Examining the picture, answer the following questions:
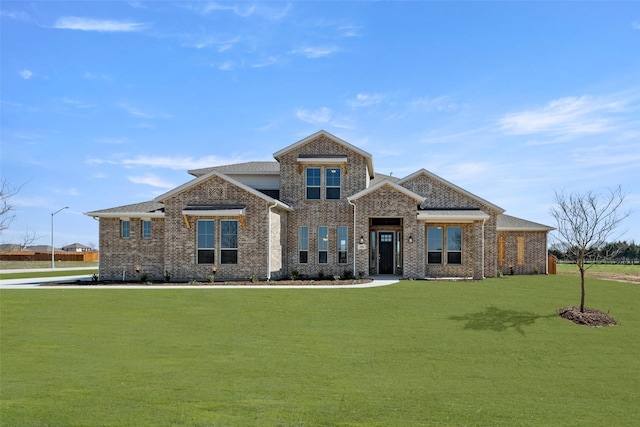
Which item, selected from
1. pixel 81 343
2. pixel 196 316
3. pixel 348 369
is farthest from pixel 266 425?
pixel 196 316

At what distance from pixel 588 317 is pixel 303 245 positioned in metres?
15.2

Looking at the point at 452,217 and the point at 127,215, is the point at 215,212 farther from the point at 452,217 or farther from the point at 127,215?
the point at 452,217

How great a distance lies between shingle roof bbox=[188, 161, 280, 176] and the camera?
3234 cm

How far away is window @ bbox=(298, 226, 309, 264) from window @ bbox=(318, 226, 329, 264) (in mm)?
679

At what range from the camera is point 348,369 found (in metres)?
12.3

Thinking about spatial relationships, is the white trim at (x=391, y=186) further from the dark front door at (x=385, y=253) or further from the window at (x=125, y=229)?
the window at (x=125, y=229)

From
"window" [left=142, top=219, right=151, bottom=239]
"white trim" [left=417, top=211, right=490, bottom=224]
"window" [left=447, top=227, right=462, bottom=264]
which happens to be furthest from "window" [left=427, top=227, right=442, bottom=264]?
"window" [left=142, top=219, right=151, bottom=239]

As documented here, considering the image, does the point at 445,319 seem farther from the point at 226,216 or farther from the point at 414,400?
the point at 226,216

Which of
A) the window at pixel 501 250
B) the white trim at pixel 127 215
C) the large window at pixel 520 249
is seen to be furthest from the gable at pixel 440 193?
the white trim at pixel 127 215

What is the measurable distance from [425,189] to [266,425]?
2295 cm

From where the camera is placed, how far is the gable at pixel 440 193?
96.1ft

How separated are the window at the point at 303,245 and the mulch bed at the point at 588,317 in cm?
1389

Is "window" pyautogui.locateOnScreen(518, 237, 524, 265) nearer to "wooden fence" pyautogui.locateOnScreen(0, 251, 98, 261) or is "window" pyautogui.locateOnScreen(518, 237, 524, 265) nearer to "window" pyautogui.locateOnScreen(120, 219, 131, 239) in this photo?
"window" pyautogui.locateOnScreen(120, 219, 131, 239)

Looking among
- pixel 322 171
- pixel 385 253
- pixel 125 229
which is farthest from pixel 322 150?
pixel 125 229
